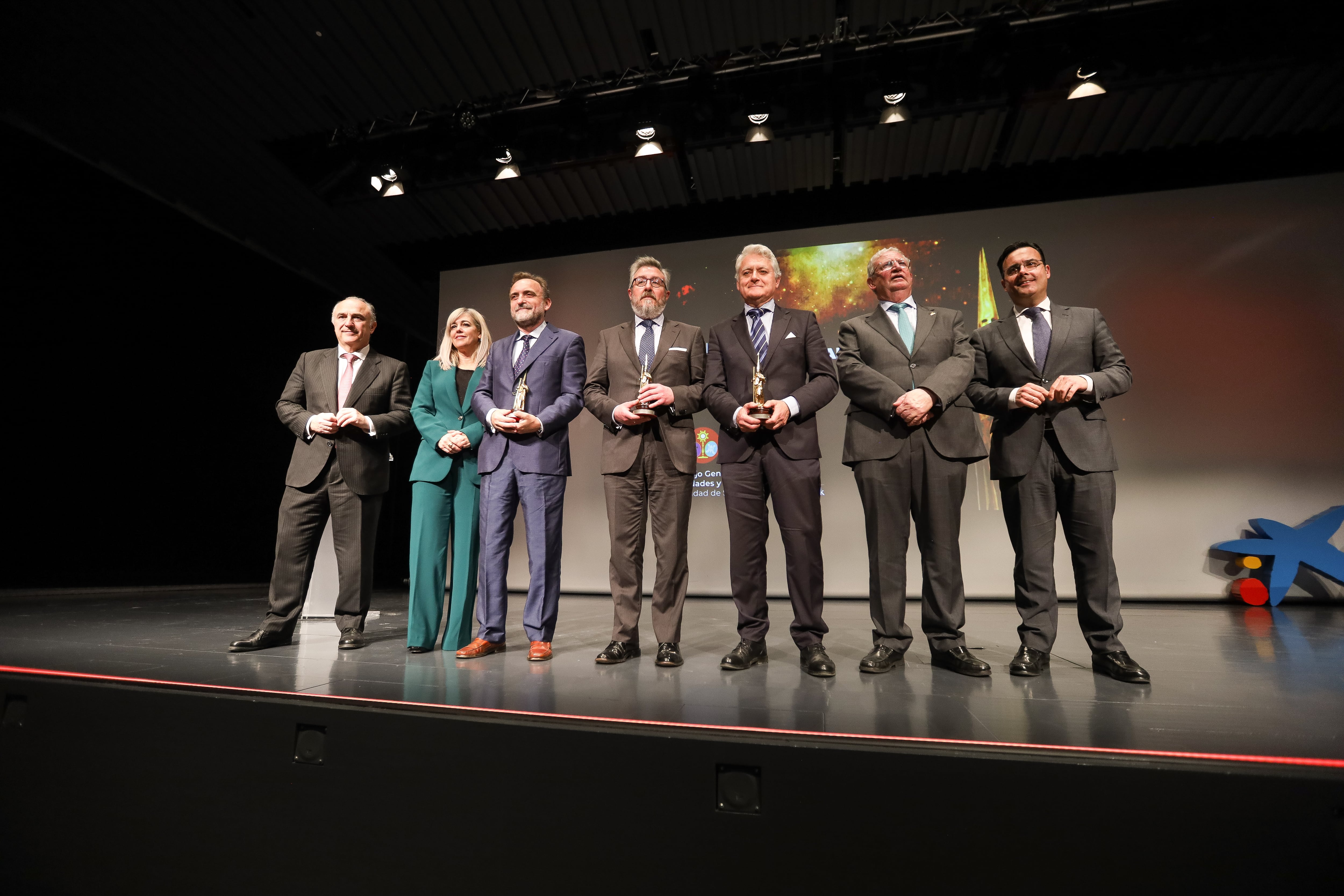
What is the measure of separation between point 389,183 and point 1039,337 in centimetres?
533

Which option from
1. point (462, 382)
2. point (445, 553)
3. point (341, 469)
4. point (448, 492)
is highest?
point (462, 382)

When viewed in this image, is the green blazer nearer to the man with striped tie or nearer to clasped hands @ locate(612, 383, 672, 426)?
clasped hands @ locate(612, 383, 672, 426)

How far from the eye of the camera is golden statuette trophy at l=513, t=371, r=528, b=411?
2.94 m

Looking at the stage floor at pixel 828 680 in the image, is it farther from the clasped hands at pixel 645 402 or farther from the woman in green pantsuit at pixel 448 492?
the clasped hands at pixel 645 402

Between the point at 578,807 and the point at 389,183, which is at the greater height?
the point at 389,183

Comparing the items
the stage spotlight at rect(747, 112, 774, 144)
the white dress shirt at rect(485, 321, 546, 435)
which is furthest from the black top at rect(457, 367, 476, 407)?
the stage spotlight at rect(747, 112, 774, 144)

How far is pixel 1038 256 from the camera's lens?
2.69 meters

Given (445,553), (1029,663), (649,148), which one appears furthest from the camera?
(649,148)

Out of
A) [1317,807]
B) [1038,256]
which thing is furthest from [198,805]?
[1038,256]

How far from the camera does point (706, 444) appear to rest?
5988mm

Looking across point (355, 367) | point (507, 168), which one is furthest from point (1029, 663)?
point (507, 168)

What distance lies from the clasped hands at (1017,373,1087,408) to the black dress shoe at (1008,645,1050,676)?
3.17 feet

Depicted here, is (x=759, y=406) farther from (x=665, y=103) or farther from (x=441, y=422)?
(x=665, y=103)

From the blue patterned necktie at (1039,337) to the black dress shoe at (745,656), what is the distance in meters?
1.64
